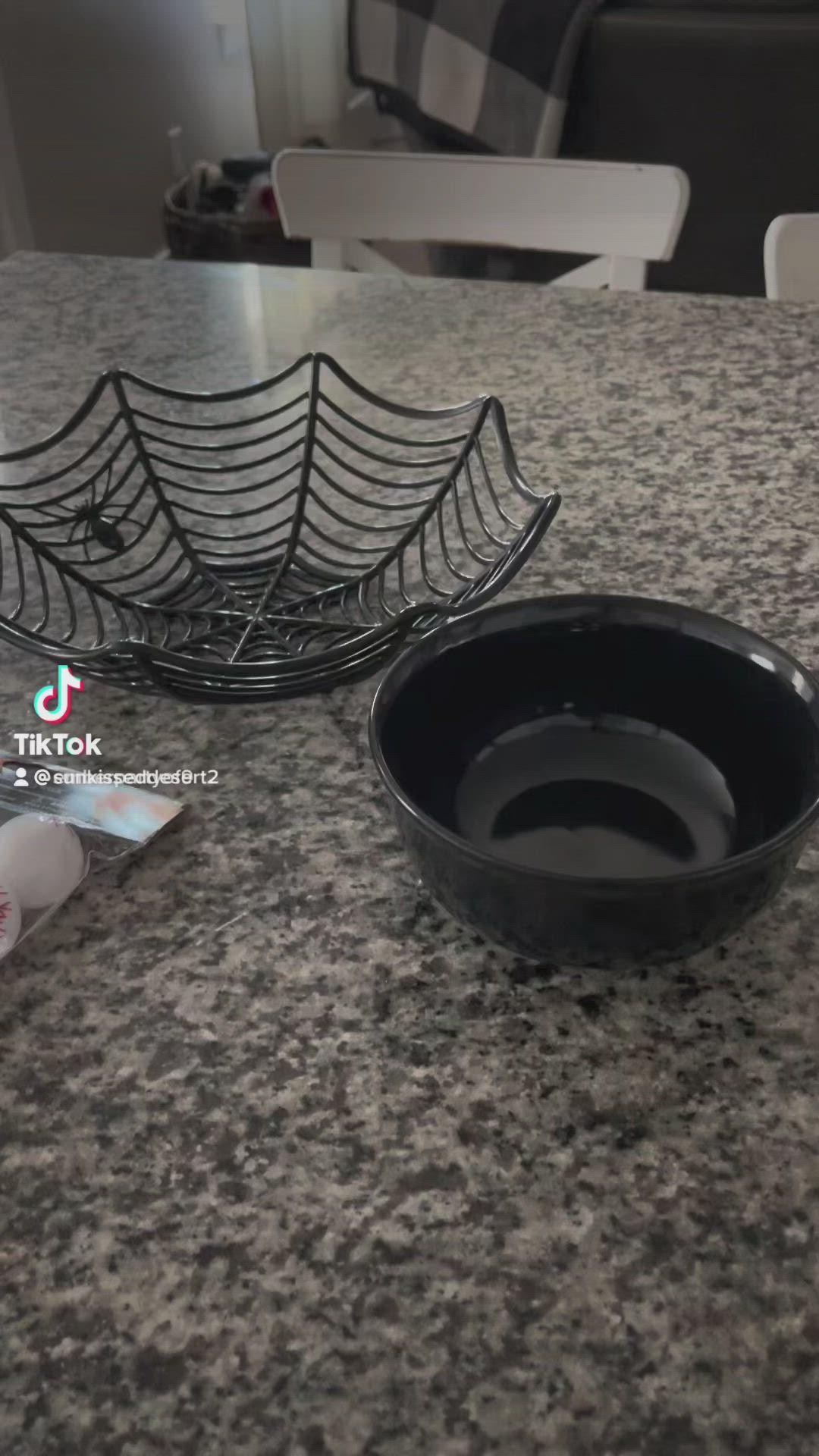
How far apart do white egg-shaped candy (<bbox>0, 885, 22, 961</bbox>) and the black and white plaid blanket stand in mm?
2186

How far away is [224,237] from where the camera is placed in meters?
2.63

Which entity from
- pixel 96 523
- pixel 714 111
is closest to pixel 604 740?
pixel 96 523

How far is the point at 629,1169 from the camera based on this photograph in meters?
0.36

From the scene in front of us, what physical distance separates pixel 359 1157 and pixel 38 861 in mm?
172

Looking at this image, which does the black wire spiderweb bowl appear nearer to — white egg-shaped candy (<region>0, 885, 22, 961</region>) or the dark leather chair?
white egg-shaped candy (<region>0, 885, 22, 961</region>)

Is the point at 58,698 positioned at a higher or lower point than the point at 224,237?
higher

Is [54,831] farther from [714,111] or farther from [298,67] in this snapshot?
[298,67]

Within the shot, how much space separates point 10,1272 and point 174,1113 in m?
0.07

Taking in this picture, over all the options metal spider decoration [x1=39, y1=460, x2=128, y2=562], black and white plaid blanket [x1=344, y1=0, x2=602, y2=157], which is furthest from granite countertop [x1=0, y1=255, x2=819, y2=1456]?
black and white plaid blanket [x1=344, y1=0, x2=602, y2=157]

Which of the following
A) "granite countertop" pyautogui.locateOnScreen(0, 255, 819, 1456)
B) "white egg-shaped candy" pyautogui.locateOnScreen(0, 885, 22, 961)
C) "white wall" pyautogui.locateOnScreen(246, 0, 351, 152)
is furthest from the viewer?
"white wall" pyautogui.locateOnScreen(246, 0, 351, 152)

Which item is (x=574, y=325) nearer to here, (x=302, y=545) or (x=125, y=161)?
(x=302, y=545)

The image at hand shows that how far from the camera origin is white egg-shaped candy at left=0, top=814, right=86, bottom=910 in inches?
17.5

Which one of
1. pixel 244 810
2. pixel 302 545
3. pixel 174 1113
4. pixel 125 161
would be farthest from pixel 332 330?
pixel 125 161

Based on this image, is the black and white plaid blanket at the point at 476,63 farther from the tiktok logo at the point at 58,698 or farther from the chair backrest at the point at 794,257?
the tiktok logo at the point at 58,698
